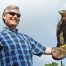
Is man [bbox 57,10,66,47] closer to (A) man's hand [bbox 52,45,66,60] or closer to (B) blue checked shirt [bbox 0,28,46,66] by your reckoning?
(A) man's hand [bbox 52,45,66,60]

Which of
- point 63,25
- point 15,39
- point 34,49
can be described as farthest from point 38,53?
point 63,25

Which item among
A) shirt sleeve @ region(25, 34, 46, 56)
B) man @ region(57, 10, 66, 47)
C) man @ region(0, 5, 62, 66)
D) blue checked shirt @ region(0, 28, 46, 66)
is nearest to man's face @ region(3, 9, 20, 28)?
man @ region(0, 5, 62, 66)

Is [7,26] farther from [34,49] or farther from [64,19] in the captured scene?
[64,19]

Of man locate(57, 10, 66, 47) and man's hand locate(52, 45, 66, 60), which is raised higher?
man locate(57, 10, 66, 47)

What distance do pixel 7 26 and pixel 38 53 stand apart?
75cm

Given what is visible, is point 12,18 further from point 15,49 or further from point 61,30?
point 61,30

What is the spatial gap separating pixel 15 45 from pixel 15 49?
69 millimetres

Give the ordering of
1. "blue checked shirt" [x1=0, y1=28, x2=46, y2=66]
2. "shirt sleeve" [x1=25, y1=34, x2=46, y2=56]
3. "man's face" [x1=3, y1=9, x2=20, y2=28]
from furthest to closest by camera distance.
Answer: "shirt sleeve" [x1=25, y1=34, x2=46, y2=56]
"man's face" [x1=3, y1=9, x2=20, y2=28]
"blue checked shirt" [x1=0, y1=28, x2=46, y2=66]

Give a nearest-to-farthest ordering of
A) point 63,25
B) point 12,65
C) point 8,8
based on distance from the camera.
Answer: point 12,65 → point 8,8 → point 63,25

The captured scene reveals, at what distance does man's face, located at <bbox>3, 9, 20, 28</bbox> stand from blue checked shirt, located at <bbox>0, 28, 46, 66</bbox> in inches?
4.2

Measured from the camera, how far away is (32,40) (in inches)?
293

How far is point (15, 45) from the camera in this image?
279 inches

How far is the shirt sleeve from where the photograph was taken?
7403 mm

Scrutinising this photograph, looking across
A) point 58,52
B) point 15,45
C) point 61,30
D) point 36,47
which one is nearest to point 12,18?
point 15,45
